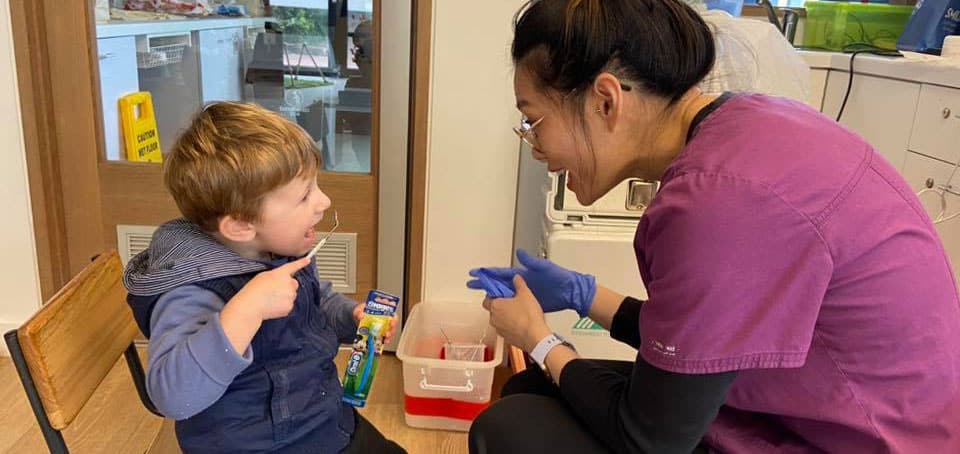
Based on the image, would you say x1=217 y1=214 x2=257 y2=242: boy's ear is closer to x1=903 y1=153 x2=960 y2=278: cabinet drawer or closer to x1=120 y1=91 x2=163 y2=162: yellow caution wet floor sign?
x1=120 y1=91 x2=163 y2=162: yellow caution wet floor sign

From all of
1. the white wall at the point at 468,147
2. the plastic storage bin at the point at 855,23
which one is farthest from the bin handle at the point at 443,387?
the plastic storage bin at the point at 855,23

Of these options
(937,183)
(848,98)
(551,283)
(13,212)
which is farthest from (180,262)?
(848,98)

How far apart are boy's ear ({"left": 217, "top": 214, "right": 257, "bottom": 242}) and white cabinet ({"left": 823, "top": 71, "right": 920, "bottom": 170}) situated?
1.41 m

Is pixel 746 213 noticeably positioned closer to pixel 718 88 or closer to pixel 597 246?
pixel 718 88

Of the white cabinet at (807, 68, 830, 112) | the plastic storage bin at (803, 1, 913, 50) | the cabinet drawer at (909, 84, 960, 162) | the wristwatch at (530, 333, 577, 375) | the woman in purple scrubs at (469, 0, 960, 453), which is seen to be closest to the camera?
the woman in purple scrubs at (469, 0, 960, 453)

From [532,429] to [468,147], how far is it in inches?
40.0

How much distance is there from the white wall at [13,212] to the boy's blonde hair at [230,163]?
1128 mm

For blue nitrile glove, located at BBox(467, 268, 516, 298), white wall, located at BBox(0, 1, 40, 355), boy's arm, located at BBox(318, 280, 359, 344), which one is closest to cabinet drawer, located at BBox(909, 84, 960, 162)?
blue nitrile glove, located at BBox(467, 268, 516, 298)

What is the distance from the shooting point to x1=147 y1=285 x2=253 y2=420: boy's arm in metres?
0.87

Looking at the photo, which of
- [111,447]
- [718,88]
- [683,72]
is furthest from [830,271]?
[111,447]

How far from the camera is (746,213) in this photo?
28.9 inches

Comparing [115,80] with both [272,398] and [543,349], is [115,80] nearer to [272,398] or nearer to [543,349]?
[272,398]

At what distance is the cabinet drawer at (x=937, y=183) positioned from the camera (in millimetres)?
1547

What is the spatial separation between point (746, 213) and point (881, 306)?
7.2 inches
